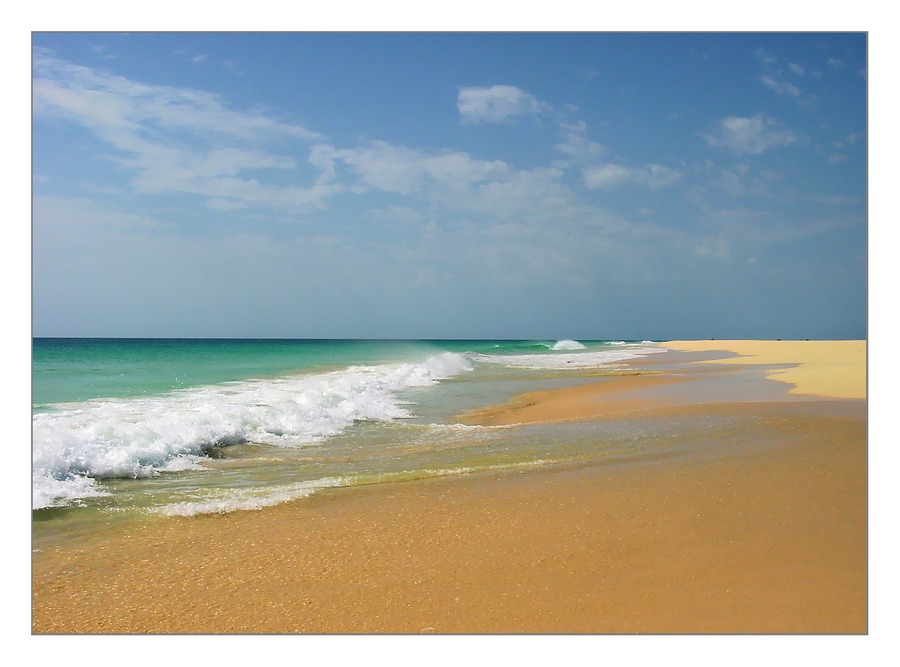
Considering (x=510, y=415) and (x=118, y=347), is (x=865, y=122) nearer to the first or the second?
(x=510, y=415)

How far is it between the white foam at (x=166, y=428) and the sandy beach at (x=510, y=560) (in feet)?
5.33

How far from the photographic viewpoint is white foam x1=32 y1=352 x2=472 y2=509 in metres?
5.55

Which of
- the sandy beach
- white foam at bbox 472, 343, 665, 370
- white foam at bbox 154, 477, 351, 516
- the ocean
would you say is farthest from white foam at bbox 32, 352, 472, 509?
white foam at bbox 472, 343, 665, 370

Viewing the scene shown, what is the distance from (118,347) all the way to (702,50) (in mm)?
19631

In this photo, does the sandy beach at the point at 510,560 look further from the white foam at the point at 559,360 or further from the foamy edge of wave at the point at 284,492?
the white foam at the point at 559,360

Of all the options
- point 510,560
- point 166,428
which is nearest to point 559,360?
point 166,428

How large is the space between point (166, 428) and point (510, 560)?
4.78 m

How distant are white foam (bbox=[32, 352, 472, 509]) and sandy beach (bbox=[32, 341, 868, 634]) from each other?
5.33 feet

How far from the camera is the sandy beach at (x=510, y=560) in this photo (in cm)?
331

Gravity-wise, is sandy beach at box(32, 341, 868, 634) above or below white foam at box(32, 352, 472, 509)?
below

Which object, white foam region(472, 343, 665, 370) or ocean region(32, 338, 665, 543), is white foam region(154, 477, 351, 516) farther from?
white foam region(472, 343, 665, 370)

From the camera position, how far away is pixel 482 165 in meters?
7.06

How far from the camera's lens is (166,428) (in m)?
7.04

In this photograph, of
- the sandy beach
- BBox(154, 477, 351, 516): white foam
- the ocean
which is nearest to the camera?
the sandy beach
